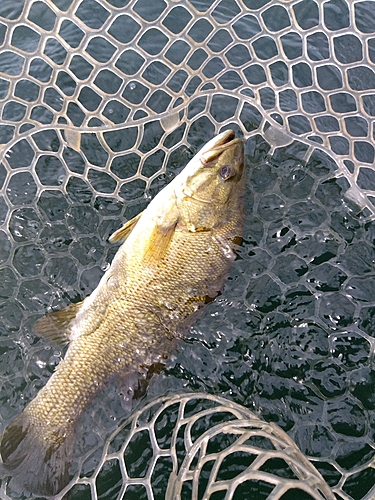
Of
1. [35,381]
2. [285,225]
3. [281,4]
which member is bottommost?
[35,381]

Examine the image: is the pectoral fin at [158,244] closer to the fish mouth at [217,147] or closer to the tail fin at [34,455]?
the fish mouth at [217,147]

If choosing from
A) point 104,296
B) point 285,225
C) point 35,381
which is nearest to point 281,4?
point 285,225

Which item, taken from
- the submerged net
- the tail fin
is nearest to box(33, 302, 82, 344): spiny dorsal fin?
the submerged net

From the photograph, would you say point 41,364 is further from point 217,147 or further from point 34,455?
point 217,147

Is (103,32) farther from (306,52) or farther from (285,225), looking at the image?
(285,225)

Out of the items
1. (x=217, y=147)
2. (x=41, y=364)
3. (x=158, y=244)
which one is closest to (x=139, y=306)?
(x=158, y=244)

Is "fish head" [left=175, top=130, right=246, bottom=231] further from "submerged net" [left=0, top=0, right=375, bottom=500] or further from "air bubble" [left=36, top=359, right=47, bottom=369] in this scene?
"air bubble" [left=36, top=359, right=47, bottom=369]
